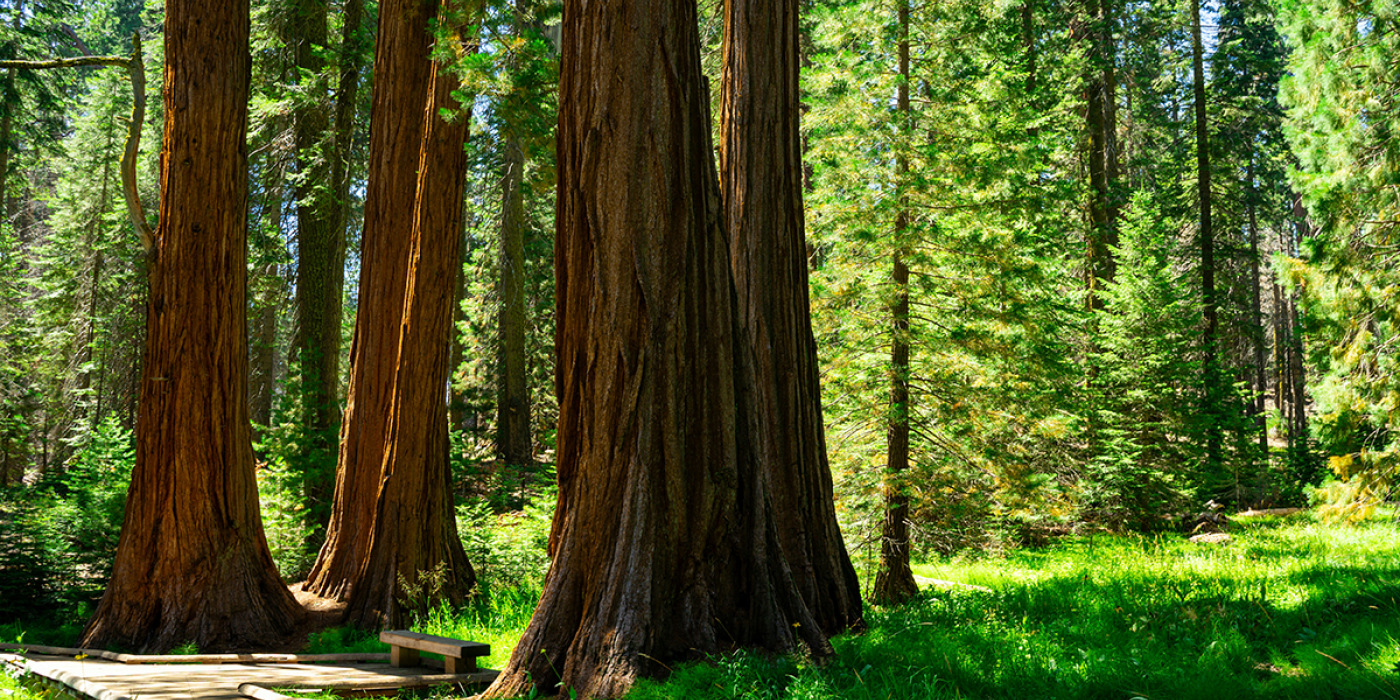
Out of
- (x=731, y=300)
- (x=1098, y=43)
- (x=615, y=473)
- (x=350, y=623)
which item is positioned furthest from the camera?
(x=1098, y=43)

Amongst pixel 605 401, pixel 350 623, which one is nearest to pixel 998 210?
pixel 605 401

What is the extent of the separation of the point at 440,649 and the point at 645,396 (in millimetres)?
2066

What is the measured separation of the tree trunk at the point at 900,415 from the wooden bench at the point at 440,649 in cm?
458

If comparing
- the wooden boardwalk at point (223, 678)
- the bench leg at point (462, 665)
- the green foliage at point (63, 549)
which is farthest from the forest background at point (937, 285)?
the bench leg at point (462, 665)

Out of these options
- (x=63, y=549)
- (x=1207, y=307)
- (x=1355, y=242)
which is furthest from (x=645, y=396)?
(x=1207, y=307)

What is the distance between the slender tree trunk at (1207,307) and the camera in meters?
17.1

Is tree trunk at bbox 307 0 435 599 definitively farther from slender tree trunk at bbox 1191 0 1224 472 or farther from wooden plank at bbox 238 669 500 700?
slender tree trunk at bbox 1191 0 1224 472

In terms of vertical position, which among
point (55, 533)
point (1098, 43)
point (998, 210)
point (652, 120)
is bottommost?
point (55, 533)

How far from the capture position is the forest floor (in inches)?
145

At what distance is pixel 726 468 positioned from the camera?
4.71 metres

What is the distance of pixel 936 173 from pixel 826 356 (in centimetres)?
241

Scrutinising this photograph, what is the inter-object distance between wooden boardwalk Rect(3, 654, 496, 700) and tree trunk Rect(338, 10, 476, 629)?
7.98 ft

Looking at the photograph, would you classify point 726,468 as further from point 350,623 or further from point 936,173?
point 936,173

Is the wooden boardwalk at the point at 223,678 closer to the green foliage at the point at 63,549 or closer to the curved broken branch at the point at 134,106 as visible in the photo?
the curved broken branch at the point at 134,106
